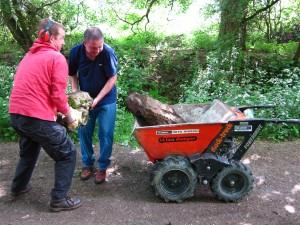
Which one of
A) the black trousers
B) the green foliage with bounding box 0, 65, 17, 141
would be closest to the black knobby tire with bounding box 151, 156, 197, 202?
the black trousers

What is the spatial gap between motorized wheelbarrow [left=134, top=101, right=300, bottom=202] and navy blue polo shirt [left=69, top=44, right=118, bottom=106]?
2.47 ft

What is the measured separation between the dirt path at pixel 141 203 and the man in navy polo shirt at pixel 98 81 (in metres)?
0.39

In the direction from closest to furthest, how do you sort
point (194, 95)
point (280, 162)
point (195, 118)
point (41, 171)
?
point (195, 118) → point (41, 171) → point (280, 162) → point (194, 95)

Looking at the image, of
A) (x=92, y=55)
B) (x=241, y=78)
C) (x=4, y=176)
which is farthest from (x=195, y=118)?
(x=241, y=78)

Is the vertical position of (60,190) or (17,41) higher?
(17,41)

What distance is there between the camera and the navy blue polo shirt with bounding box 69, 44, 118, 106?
4609mm

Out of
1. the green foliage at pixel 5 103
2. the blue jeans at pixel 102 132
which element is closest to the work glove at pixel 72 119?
the blue jeans at pixel 102 132

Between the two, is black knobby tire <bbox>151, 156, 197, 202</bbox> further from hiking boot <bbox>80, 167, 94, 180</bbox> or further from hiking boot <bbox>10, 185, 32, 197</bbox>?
hiking boot <bbox>10, 185, 32, 197</bbox>

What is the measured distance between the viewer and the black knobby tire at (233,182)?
4406 mm

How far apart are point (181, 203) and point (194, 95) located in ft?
11.7

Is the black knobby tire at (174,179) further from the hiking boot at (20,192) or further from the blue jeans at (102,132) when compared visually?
the hiking boot at (20,192)

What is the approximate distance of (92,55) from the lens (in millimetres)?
4562

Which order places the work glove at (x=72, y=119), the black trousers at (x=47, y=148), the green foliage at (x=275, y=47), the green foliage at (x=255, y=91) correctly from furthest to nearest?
the green foliage at (x=275, y=47)
the green foliage at (x=255, y=91)
the work glove at (x=72, y=119)
the black trousers at (x=47, y=148)

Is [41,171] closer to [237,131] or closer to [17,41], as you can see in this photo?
[237,131]
